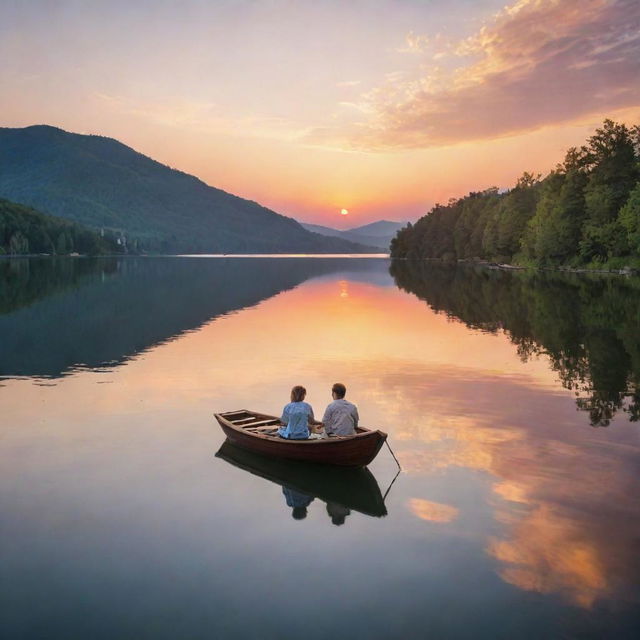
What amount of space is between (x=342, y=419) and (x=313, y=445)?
987mm

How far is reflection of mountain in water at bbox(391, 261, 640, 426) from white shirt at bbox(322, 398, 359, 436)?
345 inches

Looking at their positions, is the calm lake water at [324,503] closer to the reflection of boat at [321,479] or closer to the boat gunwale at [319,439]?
the reflection of boat at [321,479]

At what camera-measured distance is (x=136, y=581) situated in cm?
1080

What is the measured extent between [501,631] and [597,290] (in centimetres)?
6560

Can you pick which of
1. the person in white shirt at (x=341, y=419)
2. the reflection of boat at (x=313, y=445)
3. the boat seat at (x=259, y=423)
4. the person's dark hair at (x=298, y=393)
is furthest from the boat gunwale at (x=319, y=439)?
the person's dark hair at (x=298, y=393)

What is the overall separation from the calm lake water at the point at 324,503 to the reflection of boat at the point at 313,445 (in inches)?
16.7

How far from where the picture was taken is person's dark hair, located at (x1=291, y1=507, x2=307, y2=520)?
1364 cm

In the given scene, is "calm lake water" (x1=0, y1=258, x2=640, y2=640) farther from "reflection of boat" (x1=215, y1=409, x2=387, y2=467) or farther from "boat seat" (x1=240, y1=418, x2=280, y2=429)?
"boat seat" (x1=240, y1=418, x2=280, y2=429)

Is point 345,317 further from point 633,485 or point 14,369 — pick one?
point 633,485

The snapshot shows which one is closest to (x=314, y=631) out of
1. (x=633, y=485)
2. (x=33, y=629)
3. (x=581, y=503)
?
(x=33, y=629)

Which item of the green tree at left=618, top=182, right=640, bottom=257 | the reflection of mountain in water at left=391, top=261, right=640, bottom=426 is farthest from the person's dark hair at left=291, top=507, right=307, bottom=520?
the green tree at left=618, top=182, right=640, bottom=257

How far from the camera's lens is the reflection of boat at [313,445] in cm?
1583

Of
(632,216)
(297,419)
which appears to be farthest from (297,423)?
(632,216)

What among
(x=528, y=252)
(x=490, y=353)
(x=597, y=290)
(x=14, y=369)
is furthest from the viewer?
(x=528, y=252)
